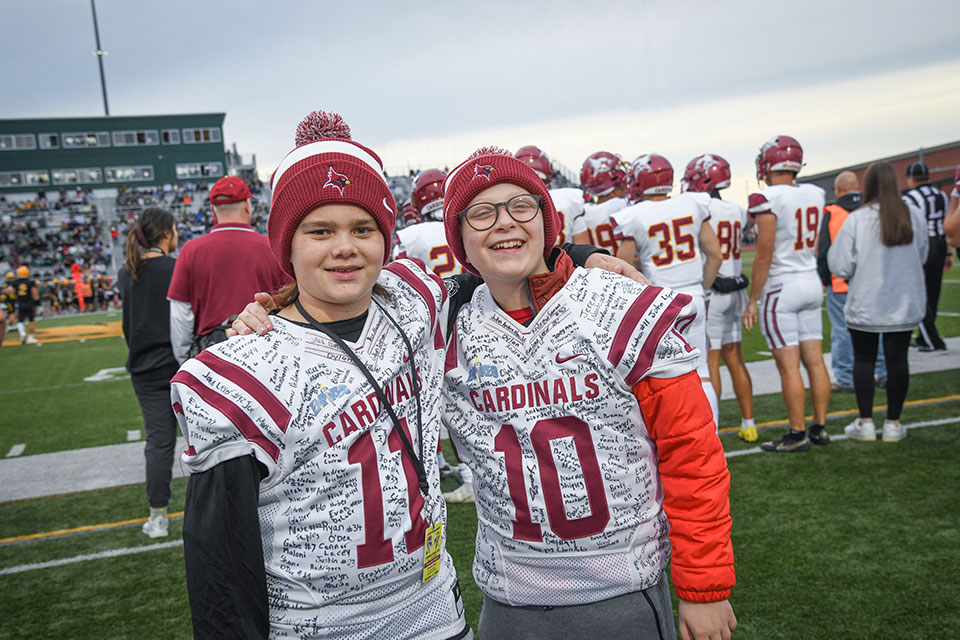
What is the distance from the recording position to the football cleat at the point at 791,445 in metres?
4.71

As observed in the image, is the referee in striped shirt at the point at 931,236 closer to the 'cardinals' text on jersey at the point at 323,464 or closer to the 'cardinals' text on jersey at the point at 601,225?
the 'cardinals' text on jersey at the point at 601,225

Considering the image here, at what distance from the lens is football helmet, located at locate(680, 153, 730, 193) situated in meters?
5.40

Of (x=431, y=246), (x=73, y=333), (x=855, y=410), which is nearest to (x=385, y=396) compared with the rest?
(x=431, y=246)

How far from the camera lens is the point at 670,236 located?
14.4 feet

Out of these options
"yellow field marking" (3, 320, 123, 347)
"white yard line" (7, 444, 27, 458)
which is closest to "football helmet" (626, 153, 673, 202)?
"white yard line" (7, 444, 27, 458)

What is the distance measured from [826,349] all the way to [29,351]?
15296 millimetres

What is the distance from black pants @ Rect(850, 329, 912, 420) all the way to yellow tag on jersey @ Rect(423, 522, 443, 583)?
4.10m

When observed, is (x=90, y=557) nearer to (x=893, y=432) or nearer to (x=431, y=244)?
(x=431, y=244)

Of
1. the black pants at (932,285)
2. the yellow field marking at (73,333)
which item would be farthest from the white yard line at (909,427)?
the yellow field marking at (73,333)

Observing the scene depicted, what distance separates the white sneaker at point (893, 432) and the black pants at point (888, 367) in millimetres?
47

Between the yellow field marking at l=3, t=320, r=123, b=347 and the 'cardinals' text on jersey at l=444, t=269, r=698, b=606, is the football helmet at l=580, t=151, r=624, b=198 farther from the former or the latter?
the yellow field marking at l=3, t=320, r=123, b=347

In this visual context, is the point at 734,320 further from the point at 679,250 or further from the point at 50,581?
the point at 50,581

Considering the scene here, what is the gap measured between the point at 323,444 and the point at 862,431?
15.3 feet

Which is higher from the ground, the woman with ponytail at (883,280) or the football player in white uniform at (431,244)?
the football player in white uniform at (431,244)
